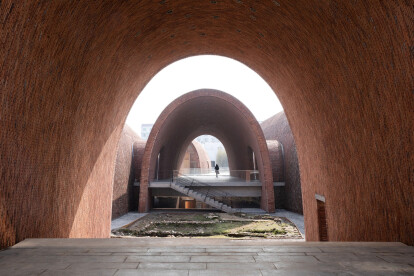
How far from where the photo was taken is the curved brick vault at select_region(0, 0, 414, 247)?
325cm

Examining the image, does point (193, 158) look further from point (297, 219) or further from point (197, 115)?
point (297, 219)

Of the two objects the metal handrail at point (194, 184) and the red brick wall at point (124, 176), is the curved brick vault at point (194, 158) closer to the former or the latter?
the red brick wall at point (124, 176)

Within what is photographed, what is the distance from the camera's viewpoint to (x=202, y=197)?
16.8 m

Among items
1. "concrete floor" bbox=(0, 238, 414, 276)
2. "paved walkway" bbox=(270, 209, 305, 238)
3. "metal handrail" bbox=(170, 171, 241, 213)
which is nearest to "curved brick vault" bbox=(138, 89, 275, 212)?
"paved walkway" bbox=(270, 209, 305, 238)

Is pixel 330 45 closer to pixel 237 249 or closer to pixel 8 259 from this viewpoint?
pixel 237 249

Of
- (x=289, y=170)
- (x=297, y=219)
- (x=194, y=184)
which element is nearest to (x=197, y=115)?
(x=194, y=184)

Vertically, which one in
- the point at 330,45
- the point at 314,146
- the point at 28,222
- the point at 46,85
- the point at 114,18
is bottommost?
the point at 28,222

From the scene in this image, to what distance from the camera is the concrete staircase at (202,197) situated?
16.4m

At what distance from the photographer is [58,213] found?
15.9ft

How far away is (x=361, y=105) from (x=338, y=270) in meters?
2.91

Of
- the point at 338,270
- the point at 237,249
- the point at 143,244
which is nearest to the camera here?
the point at 338,270

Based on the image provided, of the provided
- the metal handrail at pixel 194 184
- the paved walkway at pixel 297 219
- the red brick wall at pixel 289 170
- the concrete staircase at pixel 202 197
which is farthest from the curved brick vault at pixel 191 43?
the metal handrail at pixel 194 184

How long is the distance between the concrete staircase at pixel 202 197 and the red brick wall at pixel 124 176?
11.9 feet

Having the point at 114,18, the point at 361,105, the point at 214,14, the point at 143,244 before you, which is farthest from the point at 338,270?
the point at 214,14
